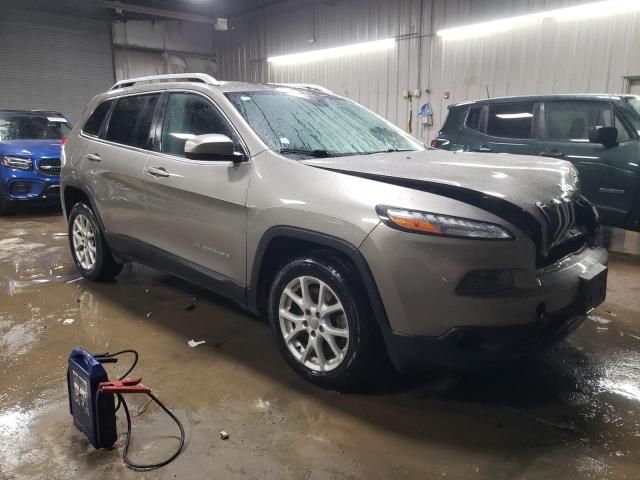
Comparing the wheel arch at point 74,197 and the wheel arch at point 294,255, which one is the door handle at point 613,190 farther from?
the wheel arch at point 74,197

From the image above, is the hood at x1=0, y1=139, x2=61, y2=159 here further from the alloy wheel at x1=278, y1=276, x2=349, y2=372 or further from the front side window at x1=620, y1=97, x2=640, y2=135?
the front side window at x1=620, y1=97, x2=640, y2=135

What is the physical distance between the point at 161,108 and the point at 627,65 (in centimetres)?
702

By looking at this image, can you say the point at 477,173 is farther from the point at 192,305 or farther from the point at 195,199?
the point at 192,305

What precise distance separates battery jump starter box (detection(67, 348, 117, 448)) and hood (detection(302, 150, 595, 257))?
53.7 inches

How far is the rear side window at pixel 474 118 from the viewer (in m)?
6.28

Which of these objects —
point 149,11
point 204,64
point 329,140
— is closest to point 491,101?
point 329,140

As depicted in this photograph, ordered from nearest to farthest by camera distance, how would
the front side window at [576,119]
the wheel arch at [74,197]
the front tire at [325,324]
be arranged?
the front tire at [325,324]
the wheel arch at [74,197]
the front side window at [576,119]

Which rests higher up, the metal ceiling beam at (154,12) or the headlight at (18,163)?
the metal ceiling beam at (154,12)

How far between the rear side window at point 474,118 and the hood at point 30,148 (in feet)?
20.3

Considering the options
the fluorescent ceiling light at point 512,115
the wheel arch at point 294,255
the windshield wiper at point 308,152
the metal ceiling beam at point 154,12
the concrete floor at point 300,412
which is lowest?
the concrete floor at point 300,412

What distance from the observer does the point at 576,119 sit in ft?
18.2

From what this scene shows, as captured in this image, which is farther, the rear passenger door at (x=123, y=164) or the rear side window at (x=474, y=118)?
the rear side window at (x=474, y=118)

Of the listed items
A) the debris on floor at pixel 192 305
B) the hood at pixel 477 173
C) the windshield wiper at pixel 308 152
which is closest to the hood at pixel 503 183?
the hood at pixel 477 173

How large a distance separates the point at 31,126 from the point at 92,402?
319 inches
